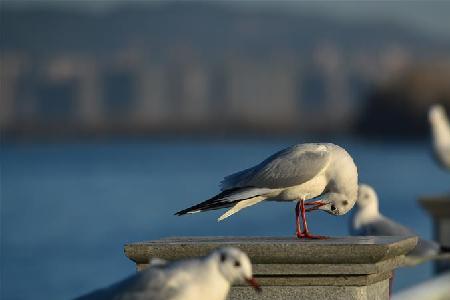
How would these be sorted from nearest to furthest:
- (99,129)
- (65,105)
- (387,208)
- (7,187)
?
1. (387,208)
2. (7,187)
3. (99,129)
4. (65,105)

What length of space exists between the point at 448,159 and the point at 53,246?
17.2m

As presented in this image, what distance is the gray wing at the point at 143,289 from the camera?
5.27 meters

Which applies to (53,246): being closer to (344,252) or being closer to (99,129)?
(344,252)

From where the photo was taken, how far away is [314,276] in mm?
6320

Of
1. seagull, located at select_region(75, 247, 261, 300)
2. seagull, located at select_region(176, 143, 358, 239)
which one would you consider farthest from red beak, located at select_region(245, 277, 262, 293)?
seagull, located at select_region(176, 143, 358, 239)

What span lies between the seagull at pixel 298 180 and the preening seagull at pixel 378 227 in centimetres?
203

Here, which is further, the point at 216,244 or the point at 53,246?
the point at 53,246

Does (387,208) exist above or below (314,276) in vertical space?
below

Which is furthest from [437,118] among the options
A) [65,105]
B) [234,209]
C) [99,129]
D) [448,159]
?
[65,105]

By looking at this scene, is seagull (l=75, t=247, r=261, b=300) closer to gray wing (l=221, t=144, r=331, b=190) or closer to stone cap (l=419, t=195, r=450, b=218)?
gray wing (l=221, t=144, r=331, b=190)

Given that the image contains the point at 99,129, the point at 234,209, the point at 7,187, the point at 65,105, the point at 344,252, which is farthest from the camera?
the point at 65,105

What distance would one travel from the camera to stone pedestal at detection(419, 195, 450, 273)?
11516 mm

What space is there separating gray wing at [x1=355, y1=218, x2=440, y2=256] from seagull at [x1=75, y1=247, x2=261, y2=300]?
160 inches

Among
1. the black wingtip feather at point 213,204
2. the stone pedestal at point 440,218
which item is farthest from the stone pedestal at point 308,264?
the stone pedestal at point 440,218
